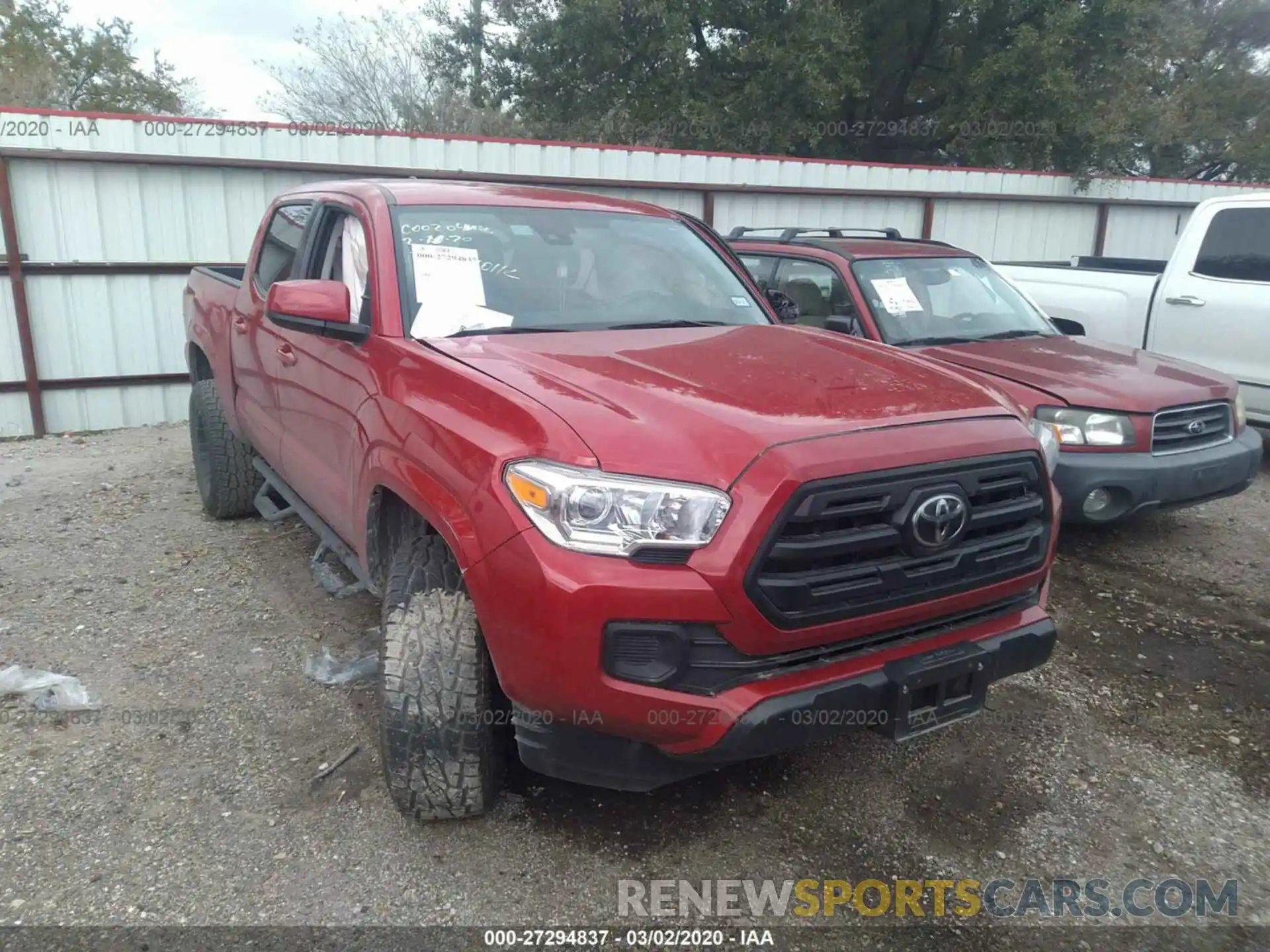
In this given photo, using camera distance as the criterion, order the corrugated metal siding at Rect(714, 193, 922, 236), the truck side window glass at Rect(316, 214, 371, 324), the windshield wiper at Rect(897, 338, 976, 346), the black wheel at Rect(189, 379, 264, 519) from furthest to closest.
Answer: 1. the corrugated metal siding at Rect(714, 193, 922, 236)
2. the windshield wiper at Rect(897, 338, 976, 346)
3. the black wheel at Rect(189, 379, 264, 519)
4. the truck side window glass at Rect(316, 214, 371, 324)

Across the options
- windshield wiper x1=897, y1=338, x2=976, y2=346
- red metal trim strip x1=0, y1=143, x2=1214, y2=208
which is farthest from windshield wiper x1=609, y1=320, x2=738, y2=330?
red metal trim strip x1=0, y1=143, x2=1214, y2=208

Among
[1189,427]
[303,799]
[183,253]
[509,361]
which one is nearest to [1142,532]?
[1189,427]

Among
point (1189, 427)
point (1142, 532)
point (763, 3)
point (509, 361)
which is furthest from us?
point (763, 3)

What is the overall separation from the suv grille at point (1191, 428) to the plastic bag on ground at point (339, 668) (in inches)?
153

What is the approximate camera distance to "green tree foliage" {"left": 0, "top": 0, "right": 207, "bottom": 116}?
27297mm

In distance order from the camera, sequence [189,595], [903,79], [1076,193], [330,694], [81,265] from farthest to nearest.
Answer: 1. [903,79]
2. [1076,193]
3. [81,265]
4. [189,595]
5. [330,694]

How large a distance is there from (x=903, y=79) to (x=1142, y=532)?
15778mm

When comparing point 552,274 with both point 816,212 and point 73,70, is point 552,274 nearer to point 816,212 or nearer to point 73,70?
point 816,212

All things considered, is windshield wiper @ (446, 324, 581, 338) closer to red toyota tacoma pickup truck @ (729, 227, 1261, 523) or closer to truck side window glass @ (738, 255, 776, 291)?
red toyota tacoma pickup truck @ (729, 227, 1261, 523)

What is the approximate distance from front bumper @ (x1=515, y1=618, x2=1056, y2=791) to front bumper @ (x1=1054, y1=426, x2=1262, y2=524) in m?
2.41

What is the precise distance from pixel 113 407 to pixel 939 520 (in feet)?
26.4

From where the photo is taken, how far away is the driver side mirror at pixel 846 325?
4.91 m

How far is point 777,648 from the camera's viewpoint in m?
2.24

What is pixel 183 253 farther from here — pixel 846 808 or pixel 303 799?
pixel 846 808
